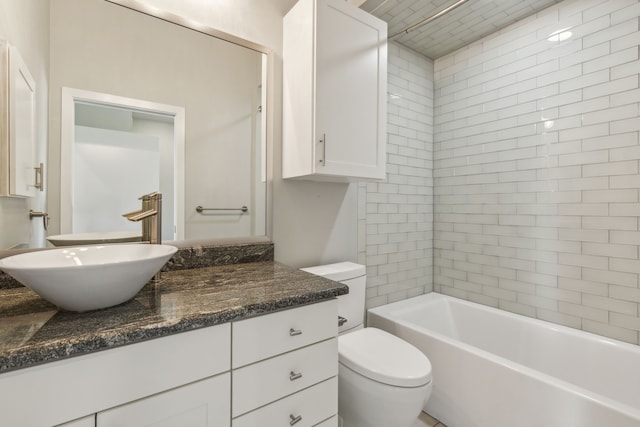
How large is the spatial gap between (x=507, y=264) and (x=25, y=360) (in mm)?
2585

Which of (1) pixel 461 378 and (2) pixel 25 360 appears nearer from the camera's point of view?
(2) pixel 25 360

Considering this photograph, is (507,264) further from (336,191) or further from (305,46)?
(305,46)

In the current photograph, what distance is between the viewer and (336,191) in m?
1.99

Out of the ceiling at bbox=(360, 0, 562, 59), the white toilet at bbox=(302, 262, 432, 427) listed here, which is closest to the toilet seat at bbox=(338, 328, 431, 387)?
the white toilet at bbox=(302, 262, 432, 427)

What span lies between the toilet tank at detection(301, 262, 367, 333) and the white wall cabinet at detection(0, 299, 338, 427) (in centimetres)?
61

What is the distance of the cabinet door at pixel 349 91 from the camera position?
151cm

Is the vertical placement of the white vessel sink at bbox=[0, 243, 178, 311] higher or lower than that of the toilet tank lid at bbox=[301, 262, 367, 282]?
higher

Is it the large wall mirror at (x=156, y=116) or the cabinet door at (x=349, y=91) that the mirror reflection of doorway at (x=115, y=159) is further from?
the cabinet door at (x=349, y=91)

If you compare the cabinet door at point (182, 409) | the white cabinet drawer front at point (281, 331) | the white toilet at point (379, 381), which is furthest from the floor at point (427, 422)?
the cabinet door at point (182, 409)

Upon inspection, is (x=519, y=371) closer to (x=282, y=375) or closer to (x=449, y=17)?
(x=282, y=375)

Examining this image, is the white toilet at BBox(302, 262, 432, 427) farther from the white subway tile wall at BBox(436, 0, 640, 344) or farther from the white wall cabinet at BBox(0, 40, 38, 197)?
the white wall cabinet at BBox(0, 40, 38, 197)

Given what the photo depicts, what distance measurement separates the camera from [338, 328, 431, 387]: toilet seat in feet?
4.21

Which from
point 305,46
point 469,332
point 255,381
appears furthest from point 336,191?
point 469,332

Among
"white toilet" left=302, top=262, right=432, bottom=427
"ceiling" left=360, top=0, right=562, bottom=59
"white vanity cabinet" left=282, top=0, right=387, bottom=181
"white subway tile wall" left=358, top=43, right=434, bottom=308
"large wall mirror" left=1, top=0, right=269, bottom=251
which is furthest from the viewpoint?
"white subway tile wall" left=358, top=43, right=434, bottom=308
